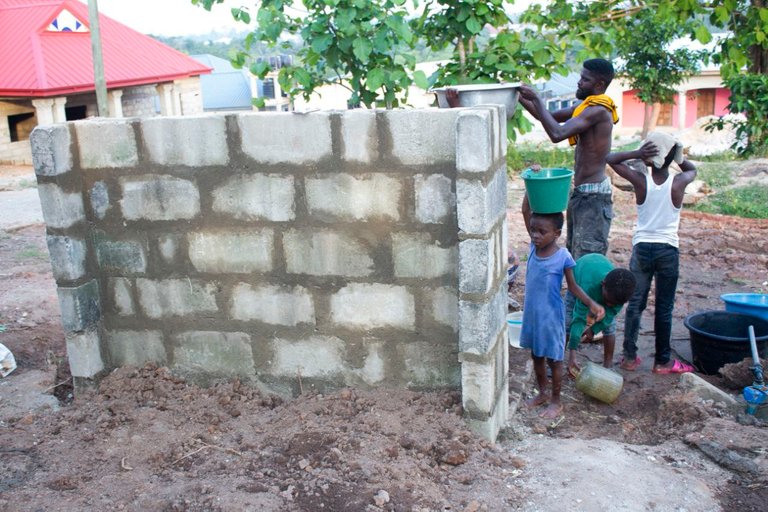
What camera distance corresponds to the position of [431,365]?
3752 millimetres

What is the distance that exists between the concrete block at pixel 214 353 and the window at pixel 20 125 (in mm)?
18807

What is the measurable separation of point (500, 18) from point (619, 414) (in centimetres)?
299

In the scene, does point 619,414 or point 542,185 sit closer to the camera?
point 542,185

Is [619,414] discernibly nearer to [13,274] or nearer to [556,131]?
[556,131]

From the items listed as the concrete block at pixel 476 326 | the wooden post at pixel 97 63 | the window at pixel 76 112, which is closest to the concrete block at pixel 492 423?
the concrete block at pixel 476 326

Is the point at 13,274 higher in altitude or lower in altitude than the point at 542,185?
lower

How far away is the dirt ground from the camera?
10.3ft

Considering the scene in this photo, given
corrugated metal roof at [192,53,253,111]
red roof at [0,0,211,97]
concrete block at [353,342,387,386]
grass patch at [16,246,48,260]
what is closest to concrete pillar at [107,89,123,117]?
red roof at [0,0,211,97]

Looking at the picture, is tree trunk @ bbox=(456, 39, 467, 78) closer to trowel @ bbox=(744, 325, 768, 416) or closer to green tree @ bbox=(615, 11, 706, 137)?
trowel @ bbox=(744, 325, 768, 416)

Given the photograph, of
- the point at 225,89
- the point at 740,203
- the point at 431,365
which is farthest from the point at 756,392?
the point at 225,89

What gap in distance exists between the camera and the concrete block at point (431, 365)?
146 inches

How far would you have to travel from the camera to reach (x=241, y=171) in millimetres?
3797

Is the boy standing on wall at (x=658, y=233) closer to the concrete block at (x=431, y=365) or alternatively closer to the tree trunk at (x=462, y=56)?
the tree trunk at (x=462, y=56)

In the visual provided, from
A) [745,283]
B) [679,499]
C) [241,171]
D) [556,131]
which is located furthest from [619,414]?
[745,283]
